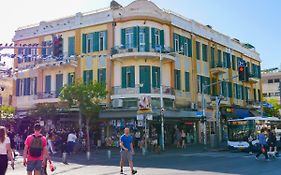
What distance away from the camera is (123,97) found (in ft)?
109

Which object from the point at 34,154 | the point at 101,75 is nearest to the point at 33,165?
the point at 34,154

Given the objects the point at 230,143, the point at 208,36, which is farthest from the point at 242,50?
the point at 230,143

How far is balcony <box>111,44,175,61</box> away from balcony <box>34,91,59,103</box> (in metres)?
7.07

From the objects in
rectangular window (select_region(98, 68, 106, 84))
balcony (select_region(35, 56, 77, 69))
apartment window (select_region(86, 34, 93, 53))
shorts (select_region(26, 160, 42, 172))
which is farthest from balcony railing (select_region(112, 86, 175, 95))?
shorts (select_region(26, 160, 42, 172))

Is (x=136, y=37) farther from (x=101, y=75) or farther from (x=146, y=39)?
(x=101, y=75)

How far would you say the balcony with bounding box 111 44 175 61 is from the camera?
1291 inches

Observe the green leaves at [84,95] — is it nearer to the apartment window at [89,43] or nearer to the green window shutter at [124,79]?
the green window shutter at [124,79]

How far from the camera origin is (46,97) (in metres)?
36.8

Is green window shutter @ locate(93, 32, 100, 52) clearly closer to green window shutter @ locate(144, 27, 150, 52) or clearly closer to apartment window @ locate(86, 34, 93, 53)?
apartment window @ locate(86, 34, 93, 53)

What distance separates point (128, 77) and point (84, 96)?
5.85m

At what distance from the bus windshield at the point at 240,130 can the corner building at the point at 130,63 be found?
164 inches

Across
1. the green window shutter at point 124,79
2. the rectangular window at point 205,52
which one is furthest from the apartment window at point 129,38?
the rectangular window at point 205,52

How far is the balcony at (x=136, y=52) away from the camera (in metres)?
32.8

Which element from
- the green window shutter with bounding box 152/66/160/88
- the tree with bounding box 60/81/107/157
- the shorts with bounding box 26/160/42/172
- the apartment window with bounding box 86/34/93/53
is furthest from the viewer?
the apartment window with bounding box 86/34/93/53
